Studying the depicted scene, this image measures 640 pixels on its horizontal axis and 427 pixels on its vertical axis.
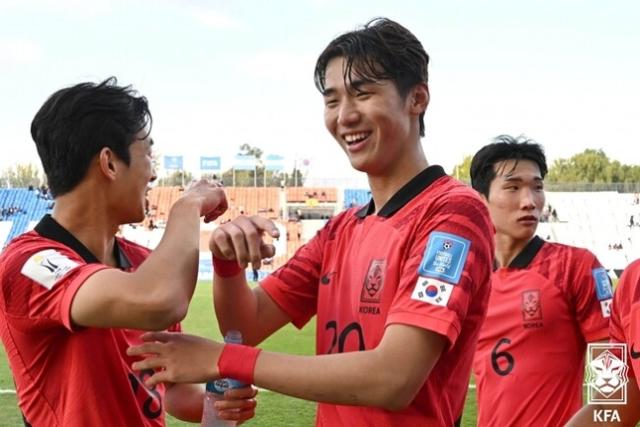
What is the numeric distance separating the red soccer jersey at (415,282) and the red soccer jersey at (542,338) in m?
2.10

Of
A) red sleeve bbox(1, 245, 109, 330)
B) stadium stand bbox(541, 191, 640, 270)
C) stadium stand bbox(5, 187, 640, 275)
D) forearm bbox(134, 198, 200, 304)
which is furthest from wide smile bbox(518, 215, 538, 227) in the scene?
stadium stand bbox(541, 191, 640, 270)

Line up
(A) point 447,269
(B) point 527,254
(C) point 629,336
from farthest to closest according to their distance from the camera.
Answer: (B) point 527,254
(C) point 629,336
(A) point 447,269

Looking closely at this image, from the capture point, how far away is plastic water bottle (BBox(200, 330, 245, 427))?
2.15 meters

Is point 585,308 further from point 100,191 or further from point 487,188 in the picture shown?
point 100,191

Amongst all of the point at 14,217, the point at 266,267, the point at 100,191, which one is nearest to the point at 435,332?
the point at 100,191

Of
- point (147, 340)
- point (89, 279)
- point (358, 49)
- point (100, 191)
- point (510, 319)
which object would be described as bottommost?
point (510, 319)

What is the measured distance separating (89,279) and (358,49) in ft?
3.53

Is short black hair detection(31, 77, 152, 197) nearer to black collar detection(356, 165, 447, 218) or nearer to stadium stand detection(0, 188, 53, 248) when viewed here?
black collar detection(356, 165, 447, 218)

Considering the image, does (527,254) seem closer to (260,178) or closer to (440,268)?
(440,268)

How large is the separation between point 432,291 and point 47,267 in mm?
1177

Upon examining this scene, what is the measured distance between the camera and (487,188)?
488 cm

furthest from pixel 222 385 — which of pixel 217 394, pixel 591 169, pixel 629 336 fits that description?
pixel 591 169

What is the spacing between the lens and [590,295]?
423cm

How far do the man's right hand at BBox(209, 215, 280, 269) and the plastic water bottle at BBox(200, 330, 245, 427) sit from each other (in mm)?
324
